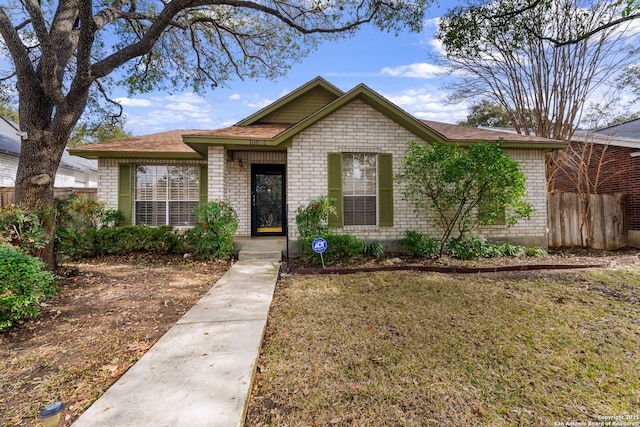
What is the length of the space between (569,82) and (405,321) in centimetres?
1292

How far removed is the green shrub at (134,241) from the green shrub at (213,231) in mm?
647

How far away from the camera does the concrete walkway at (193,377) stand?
5.99 ft

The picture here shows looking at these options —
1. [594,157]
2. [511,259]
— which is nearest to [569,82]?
[594,157]

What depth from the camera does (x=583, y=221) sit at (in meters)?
8.53

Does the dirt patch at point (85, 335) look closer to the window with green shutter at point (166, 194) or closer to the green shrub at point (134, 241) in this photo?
the green shrub at point (134, 241)

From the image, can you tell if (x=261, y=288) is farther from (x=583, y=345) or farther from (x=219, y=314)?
(x=583, y=345)

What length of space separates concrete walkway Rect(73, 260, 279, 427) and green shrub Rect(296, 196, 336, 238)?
312cm

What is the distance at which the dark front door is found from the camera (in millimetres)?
9270

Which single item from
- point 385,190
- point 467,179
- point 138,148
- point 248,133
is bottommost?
point 385,190

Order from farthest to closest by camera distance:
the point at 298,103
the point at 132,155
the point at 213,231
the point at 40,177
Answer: the point at 298,103
the point at 132,155
the point at 213,231
the point at 40,177

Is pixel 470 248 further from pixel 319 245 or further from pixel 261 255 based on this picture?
pixel 261 255

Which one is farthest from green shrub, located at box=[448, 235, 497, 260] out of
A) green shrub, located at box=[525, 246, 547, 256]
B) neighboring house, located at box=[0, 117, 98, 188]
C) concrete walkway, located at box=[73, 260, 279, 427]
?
neighboring house, located at box=[0, 117, 98, 188]

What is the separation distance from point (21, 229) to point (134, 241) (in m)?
3.06

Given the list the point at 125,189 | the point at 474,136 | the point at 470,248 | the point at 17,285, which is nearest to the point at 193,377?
the point at 17,285
